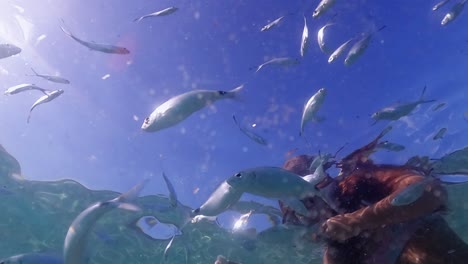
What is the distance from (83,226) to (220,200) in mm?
2069

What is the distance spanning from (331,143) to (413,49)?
5.65 metres

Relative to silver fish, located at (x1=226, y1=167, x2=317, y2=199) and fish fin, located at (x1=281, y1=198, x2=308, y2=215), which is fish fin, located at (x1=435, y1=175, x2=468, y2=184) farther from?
silver fish, located at (x1=226, y1=167, x2=317, y2=199)

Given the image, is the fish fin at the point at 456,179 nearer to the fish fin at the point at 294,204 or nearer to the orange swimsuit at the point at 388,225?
the orange swimsuit at the point at 388,225

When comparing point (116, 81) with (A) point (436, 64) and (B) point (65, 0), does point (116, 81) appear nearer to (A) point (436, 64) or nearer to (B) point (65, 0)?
(B) point (65, 0)

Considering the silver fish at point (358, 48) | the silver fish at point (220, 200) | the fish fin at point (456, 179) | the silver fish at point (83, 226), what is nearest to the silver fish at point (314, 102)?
the silver fish at point (358, 48)

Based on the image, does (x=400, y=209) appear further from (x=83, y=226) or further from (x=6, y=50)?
(x=6, y=50)

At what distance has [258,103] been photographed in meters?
15.3

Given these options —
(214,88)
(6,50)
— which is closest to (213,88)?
(214,88)

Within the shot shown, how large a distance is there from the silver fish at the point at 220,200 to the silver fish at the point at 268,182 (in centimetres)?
62

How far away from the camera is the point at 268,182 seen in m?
4.95

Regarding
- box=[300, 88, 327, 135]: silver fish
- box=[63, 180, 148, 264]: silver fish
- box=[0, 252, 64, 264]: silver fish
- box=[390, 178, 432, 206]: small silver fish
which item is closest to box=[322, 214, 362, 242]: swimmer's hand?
box=[390, 178, 432, 206]: small silver fish

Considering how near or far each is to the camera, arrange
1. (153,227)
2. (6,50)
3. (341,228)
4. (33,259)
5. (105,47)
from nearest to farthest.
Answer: (33,259)
(105,47)
(341,228)
(6,50)
(153,227)

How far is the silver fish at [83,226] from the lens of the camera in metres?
5.17

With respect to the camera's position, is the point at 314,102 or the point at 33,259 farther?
the point at 314,102
